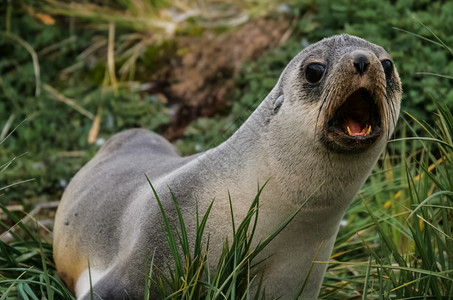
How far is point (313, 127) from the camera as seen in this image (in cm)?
273

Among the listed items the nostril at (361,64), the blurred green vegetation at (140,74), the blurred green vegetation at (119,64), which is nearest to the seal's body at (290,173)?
the nostril at (361,64)

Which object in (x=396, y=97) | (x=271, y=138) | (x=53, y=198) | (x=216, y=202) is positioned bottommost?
(x=53, y=198)

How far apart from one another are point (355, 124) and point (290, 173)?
322 mm

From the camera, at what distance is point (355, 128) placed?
274 cm

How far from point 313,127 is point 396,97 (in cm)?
39

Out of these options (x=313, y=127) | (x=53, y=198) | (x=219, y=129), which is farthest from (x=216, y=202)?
(x=219, y=129)

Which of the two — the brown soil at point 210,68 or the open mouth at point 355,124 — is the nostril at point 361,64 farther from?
the brown soil at point 210,68

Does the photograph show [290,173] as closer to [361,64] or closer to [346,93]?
[346,93]

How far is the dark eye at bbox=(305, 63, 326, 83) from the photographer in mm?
2789

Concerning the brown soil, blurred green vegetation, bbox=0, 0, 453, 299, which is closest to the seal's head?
blurred green vegetation, bbox=0, 0, 453, 299

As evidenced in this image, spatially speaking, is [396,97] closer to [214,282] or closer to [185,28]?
[214,282]

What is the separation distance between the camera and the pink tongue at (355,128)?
8.91ft

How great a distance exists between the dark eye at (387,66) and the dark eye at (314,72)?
0.79 ft

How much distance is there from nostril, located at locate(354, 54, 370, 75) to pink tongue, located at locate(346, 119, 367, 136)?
22cm
